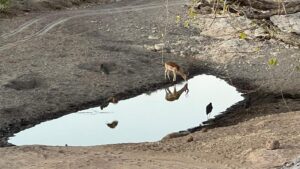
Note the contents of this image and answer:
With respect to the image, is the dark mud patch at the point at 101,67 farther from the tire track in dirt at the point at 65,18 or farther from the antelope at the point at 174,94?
the tire track in dirt at the point at 65,18

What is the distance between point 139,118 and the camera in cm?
2444

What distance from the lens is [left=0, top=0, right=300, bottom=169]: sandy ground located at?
1720cm

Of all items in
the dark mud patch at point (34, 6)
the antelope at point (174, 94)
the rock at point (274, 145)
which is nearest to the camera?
the rock at point (274, 145)

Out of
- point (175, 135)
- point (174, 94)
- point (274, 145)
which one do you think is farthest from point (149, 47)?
point (274, 145)

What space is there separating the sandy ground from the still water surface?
59 cm

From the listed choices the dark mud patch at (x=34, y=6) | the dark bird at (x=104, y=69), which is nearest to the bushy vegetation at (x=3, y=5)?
the dark mud patch at (x=34, y=6)

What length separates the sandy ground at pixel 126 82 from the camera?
17203 mm

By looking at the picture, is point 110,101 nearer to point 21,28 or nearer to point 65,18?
point 21,28

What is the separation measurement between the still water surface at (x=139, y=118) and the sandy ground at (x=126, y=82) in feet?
1.94

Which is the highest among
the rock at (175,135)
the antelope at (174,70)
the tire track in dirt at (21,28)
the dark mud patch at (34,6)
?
the dark mud patch at (34,6)

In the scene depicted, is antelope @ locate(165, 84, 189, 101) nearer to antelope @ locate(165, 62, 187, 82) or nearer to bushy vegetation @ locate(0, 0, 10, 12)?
antelope @ locate(165, 62, 187, 82)

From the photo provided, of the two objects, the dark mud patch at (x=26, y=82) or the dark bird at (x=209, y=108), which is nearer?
the dark bird at (x=209, y=108)

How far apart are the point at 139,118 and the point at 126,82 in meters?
3.81

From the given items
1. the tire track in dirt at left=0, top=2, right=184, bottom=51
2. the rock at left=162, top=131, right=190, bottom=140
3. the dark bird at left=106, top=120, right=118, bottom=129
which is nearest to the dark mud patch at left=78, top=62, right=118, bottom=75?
the tire track in dirt at left=0, top=2, right=184, bottom=51
